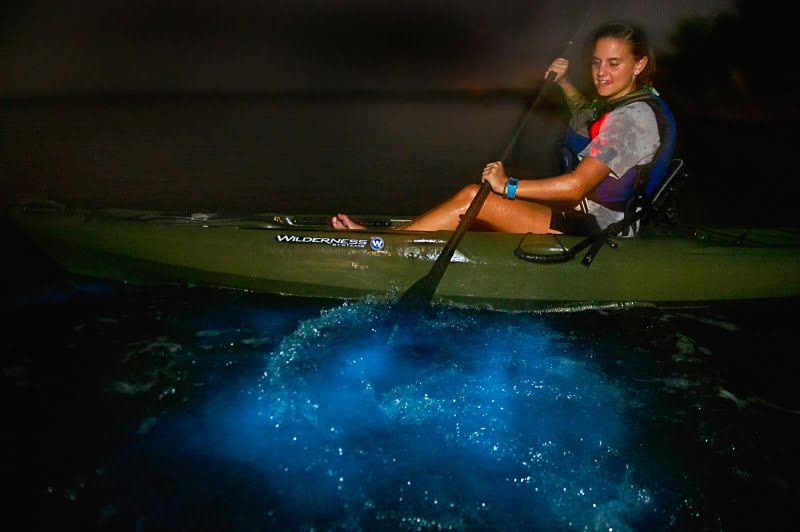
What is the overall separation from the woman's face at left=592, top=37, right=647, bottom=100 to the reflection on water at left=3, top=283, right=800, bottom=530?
4.84 feet

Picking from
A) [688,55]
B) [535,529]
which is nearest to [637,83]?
[535,529]

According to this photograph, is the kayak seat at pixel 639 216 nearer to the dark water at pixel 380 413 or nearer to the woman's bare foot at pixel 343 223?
the dark water at pixel 380 413

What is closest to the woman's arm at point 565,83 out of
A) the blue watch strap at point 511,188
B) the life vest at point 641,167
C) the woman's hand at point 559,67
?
the woman's hand at point 559,67

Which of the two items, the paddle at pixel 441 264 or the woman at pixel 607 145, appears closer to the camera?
the woman at pixel 607 145

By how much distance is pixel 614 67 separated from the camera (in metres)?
3.27

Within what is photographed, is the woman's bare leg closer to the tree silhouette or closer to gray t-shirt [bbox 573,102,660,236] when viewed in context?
gray t-shirt [bbox 573,102,660,236]

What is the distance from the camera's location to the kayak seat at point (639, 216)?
3.47 meters

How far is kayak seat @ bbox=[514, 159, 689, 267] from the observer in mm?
3473

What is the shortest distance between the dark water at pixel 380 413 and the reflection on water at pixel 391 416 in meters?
0.01

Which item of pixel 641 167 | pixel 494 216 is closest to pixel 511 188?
pixel 494 216

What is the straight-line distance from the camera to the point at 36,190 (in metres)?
7.19

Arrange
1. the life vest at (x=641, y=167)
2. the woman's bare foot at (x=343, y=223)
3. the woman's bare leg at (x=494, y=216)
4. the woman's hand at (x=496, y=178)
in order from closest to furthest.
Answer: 1. the life vest at (x=641, y=167)
2. the woman's hand at (x=496, y=178)
3. the woman's bare leg at (x=494, y=216)
4. the woman's bare foot at (x=343, y=223)

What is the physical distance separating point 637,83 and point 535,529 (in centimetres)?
266

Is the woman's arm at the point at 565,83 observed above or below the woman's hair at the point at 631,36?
below
